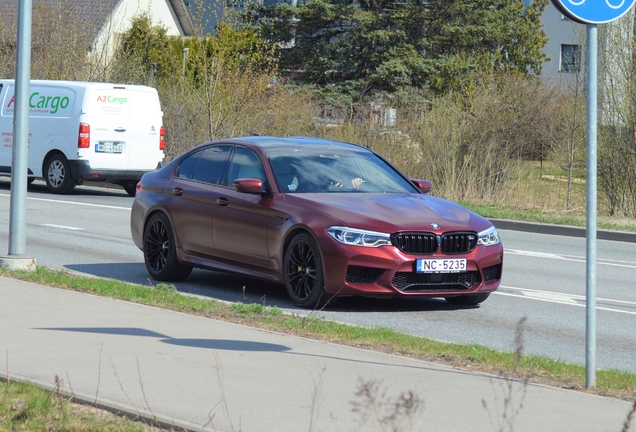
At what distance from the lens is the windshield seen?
10961mm

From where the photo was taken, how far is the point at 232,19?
31.9 metres

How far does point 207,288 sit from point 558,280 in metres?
4.19

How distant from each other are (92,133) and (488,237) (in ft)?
46.6

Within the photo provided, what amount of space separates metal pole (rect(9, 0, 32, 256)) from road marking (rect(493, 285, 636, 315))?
15.9 feet

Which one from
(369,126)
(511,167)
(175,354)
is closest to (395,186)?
(175,354)

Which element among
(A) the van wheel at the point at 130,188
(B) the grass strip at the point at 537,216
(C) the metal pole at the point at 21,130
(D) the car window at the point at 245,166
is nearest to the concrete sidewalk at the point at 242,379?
(C) the metal pole at the point at 21,130

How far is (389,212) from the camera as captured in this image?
10.2m

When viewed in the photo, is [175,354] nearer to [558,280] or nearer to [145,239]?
[145,239]

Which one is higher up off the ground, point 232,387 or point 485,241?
point 485,241

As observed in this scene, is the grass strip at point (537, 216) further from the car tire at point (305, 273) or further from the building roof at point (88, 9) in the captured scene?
the building roof at point (88, 9)

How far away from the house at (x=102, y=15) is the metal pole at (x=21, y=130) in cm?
1953

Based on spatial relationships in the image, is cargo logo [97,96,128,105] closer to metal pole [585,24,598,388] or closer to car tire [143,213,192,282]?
car tire [143,213,192,282]

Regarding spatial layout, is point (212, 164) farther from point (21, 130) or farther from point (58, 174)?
point (58, 174)

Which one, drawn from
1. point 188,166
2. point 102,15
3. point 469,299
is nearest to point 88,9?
point 102,15
